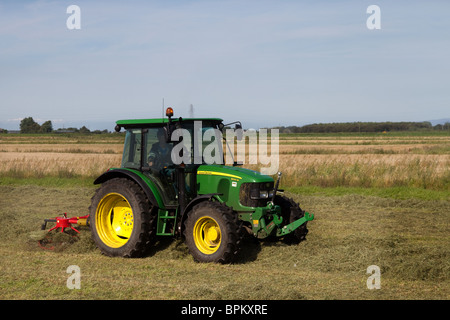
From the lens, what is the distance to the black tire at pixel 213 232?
718cm

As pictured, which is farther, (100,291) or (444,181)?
(444,181)

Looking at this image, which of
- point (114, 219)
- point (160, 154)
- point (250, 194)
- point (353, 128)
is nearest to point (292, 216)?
point (250, 194)

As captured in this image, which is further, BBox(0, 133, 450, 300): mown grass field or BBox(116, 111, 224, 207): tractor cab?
BBox(116, 111, 224, 207): tractor cab

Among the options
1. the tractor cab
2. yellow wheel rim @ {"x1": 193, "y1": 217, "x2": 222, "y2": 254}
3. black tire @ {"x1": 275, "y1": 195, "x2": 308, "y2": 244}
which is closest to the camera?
yellow wheel rim @ {"x1": 193, "y1": 217, "x2": 222, "y2": 254}

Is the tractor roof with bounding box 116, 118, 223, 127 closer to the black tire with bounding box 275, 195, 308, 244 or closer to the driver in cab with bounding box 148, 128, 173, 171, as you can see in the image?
the driver in cab with bounding box 148, 128, 173, 171

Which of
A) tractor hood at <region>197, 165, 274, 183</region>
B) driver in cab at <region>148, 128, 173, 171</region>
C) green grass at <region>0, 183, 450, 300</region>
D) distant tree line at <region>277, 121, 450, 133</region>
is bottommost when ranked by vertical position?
green grass at <region>0, 183, 450, 300</region>

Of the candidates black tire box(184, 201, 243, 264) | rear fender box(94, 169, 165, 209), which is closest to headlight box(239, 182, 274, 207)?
black tire box(184, 201, 243, 264)

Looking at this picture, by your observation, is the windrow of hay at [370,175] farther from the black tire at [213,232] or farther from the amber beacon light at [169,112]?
the amber beacon light at [169,112]

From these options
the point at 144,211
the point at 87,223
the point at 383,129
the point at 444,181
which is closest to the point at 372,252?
the point at 144,211

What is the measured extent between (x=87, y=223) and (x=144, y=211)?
1463mm

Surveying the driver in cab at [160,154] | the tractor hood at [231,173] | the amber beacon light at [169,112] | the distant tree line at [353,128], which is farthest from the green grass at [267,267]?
the distant tree line at [353,128]

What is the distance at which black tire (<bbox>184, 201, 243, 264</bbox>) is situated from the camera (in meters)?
7.18
